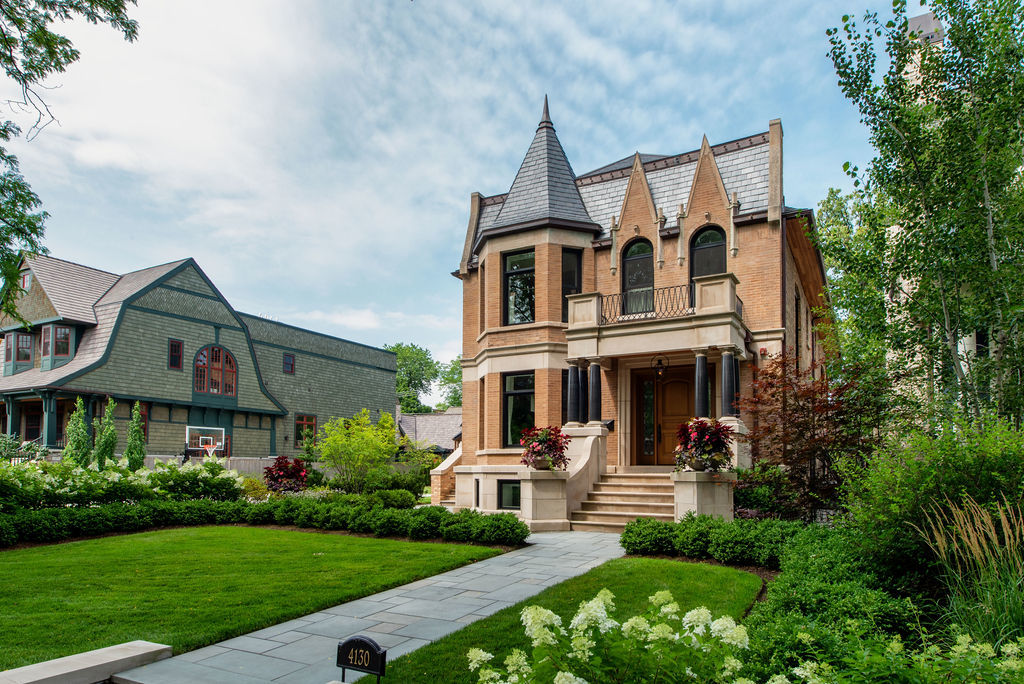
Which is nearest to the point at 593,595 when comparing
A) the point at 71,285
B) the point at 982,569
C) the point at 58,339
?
the point at 982,569

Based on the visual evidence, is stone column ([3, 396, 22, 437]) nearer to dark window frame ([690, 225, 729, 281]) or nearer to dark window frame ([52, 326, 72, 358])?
dark window frame ([52, 326, 72, 358])

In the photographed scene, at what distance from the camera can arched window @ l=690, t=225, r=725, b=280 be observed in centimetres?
1636

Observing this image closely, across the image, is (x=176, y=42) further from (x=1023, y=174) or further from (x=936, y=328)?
(x=1023, y=174)

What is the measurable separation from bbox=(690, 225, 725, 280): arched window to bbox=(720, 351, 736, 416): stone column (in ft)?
9.84

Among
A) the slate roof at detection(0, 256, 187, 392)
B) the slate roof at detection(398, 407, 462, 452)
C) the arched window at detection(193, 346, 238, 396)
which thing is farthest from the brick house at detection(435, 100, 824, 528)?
the slate roof at detection(398, 407, 462, 452)

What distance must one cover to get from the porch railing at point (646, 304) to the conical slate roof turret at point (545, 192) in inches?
83.6

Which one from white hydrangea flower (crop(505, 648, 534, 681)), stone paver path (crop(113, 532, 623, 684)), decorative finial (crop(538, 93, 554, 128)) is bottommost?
stone paver path (crop(113, 532, 623, 684))

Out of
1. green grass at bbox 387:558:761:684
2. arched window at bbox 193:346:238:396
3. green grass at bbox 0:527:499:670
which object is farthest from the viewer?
arched window at bbox 193:346:238:396

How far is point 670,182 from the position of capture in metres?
17.6

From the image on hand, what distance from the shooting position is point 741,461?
541 inches

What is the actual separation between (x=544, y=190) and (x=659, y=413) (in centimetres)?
674

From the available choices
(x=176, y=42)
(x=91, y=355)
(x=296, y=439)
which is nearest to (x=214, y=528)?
(x=176, y=42)

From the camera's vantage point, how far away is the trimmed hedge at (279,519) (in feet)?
36.6

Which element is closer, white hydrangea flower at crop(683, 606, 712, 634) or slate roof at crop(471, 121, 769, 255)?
white hydrangea flower at crop(683, 606, 712, 634)
